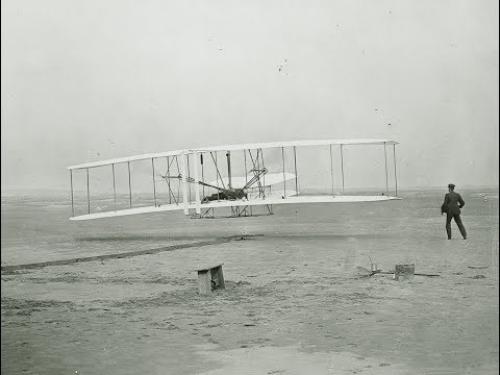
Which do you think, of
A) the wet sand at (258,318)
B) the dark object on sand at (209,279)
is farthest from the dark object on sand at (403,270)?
the dark object on sand at (209,279)

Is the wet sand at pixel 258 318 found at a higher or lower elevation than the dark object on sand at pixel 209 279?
lower

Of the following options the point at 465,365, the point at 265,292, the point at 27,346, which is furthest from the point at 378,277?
the point at 27,346

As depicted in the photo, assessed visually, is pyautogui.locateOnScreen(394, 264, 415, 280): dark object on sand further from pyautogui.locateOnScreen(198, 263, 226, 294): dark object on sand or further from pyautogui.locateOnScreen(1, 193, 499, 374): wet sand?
pyautogui.locateOnScreen(198, 263, 226, 294): dark object on sand

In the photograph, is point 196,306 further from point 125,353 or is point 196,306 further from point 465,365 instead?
point 465,365

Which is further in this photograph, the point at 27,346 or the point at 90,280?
the point at 90,280

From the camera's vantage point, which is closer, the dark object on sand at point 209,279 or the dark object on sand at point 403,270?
the dark object on sand at point 209,279

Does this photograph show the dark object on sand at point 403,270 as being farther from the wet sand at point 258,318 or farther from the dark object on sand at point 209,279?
the dark object on sand at point 209,279

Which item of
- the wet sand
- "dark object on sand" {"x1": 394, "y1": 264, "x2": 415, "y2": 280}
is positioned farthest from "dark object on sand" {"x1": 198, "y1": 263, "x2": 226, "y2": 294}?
"dark object on sand" {"x1": 394, "y1": 264, "x2": 415, "y2": 280}
